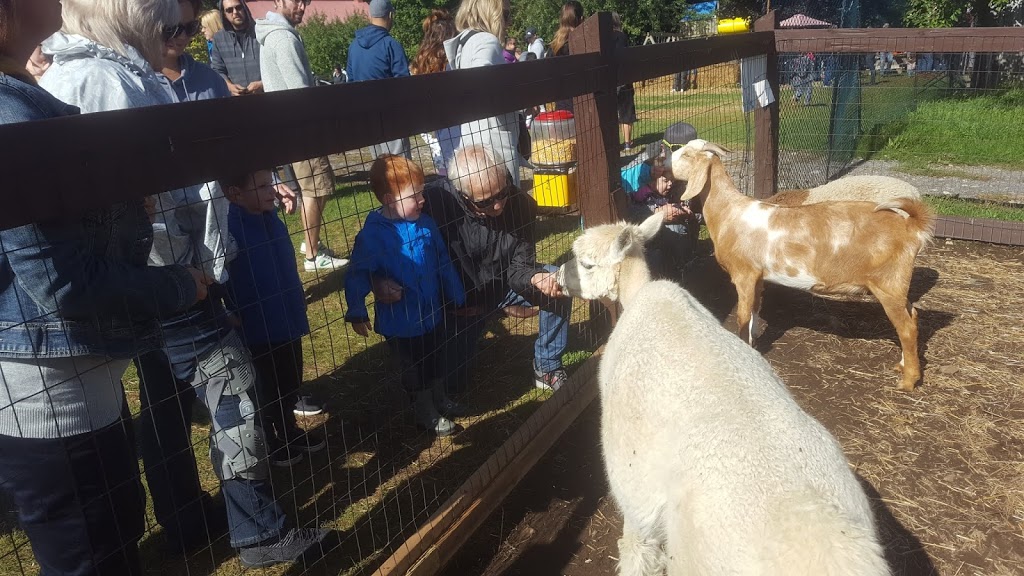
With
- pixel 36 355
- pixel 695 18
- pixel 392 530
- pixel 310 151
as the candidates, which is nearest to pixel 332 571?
pixel 392 530

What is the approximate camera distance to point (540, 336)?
422 cm

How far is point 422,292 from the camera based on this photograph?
3.53 m

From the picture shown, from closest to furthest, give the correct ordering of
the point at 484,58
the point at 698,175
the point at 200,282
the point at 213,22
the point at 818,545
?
the point at 818,545 → the point at 200,282 → the point at 698,175 → the point at 484,58 → the point at 213,22

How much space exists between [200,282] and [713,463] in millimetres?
1684

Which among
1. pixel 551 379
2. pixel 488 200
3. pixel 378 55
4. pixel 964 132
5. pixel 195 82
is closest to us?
pixel 488 200

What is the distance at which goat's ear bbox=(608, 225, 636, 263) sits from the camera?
3.30 meters

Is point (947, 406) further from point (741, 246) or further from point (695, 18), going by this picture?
point (695, 18)

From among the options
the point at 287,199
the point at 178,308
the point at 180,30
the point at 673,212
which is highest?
the point at 180,30

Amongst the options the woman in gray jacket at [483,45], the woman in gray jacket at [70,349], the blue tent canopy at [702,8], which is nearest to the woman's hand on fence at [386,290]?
the woman in gray jacket at [70,349]

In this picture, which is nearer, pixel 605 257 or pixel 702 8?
pixel 605 257

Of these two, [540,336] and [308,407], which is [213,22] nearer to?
[308,407]

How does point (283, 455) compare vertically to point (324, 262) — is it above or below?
below

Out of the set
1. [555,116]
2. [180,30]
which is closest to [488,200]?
[180,30]

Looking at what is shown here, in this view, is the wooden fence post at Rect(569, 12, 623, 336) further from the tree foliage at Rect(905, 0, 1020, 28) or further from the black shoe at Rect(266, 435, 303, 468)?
the tree foliage at Rect(905, 0, 1020, 28)
